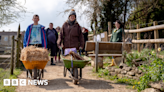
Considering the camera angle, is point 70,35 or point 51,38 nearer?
point 70,35

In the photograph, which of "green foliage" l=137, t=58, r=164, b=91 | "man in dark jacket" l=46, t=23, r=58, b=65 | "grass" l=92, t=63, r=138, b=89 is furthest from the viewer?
"man in dark jacket" l=46, t=23, r=58, b=65

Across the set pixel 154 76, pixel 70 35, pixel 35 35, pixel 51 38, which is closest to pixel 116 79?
pixel 154 76

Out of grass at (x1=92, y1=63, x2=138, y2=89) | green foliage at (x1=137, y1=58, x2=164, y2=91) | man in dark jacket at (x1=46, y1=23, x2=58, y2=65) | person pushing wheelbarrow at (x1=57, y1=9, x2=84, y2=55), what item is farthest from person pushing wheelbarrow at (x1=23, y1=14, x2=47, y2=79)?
green foliage at (x1=137, y1=58, x2=164, y2=91)

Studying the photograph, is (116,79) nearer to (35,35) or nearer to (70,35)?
(70,35)

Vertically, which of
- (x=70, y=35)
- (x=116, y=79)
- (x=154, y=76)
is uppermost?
(x=70, y=35)

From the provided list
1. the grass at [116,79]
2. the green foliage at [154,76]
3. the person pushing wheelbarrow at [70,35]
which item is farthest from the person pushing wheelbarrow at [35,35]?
the green foliage at [154,76]

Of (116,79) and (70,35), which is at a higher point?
(70,35)

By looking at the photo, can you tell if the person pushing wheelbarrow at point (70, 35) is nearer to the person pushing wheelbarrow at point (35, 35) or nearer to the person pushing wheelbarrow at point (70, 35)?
the person pushing wheelbarrow at point (70, 35)

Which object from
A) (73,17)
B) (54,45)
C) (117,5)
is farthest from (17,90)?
(117,5)

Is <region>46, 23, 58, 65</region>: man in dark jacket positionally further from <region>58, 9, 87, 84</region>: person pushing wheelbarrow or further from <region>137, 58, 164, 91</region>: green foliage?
<region>137, 58, 164, 91</region>: green foliage

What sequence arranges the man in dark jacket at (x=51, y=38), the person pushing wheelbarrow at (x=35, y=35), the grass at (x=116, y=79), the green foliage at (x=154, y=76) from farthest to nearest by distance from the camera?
the man in dark jacket at (x=51, y=38) → the person pushing wheelbarrow at (x=35, y=35) → the grass at (x=116, y=79) → the green foliage at (x=154, y=76)

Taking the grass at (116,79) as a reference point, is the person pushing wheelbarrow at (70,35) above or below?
above

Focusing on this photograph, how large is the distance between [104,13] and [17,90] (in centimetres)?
1117

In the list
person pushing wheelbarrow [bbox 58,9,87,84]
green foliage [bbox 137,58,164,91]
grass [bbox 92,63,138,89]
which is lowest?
grass [bbox 92,63,138,89]
